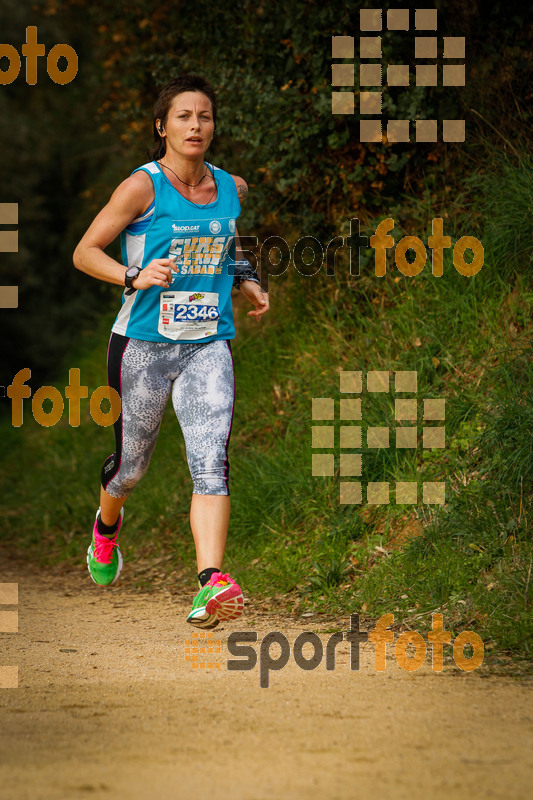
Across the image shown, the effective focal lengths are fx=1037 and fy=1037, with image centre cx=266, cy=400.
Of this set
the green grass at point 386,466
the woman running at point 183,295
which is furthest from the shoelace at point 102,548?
the green grass at point 386,466

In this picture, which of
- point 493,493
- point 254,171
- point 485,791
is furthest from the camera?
point 254,171

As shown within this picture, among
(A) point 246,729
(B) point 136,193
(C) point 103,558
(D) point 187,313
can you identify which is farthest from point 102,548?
(A) point 246,729

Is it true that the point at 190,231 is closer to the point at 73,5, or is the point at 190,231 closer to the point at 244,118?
the point at 244,118

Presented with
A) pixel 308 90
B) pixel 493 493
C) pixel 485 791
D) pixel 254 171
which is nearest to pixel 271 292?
pixel 254 171

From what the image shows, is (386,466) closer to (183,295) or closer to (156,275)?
(183,295)

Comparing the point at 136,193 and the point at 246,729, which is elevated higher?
the point at 136,193

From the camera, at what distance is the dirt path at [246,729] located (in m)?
3.07

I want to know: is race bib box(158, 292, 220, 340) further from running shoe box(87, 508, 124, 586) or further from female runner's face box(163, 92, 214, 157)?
running shoe box(87, 508, 124, 586)

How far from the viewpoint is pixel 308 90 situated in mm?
7621

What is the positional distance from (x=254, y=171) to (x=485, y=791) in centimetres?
626

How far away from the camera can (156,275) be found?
14.2 feet

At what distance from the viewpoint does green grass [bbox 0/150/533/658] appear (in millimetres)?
5352

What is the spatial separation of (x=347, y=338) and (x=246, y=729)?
4377 millimetres

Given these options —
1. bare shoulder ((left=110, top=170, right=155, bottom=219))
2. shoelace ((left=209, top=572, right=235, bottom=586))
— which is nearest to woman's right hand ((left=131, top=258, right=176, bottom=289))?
bare shoulder ((left=110, top=170, right=155, bottom=219))
